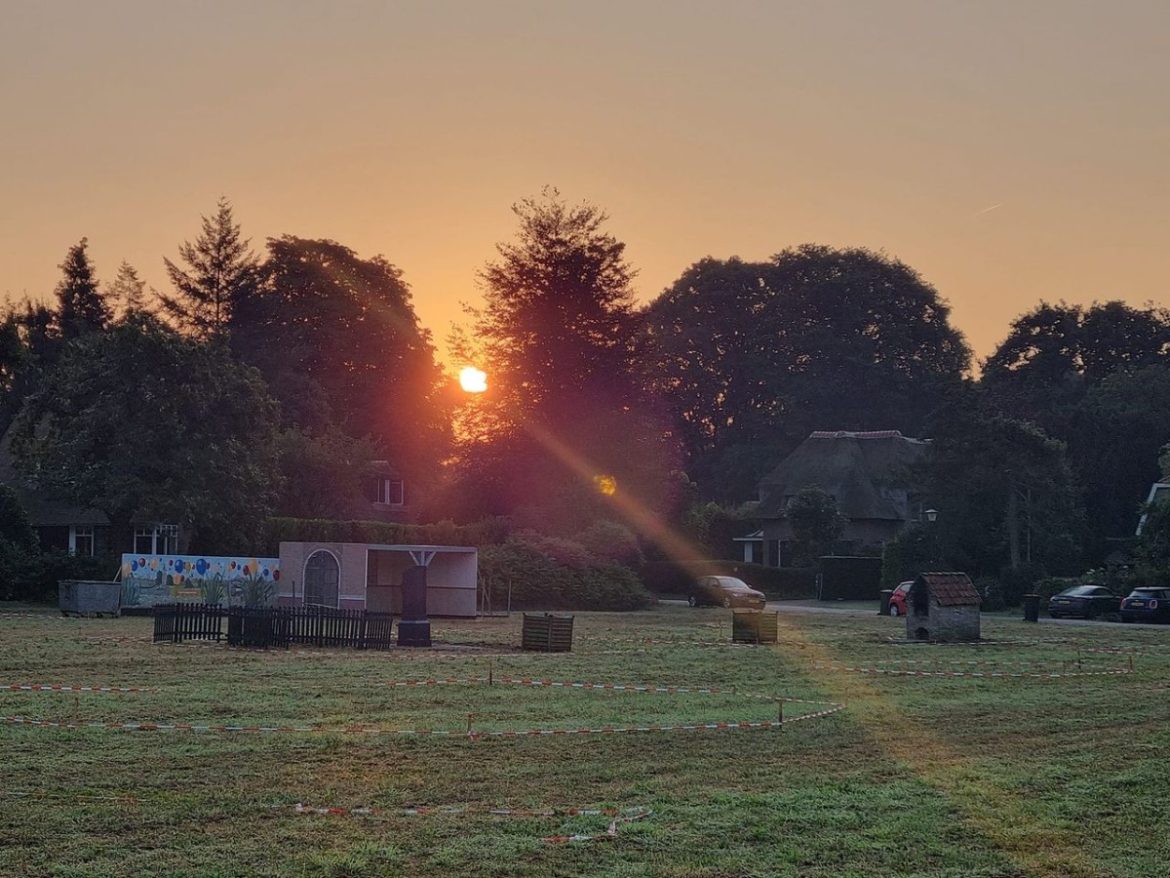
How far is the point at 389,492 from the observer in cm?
8888

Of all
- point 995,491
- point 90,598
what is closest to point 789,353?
point 995,491

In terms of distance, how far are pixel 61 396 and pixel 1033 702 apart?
44230 mm

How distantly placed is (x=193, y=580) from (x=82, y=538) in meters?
18.6

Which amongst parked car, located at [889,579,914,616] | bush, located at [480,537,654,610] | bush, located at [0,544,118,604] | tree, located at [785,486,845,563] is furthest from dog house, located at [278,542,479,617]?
tree, located at [785,486,845,563]

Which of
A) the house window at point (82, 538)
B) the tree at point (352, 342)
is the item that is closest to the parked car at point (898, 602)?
the house window at point (82, 538)

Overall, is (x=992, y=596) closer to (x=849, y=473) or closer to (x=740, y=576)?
(x=740, y=576)

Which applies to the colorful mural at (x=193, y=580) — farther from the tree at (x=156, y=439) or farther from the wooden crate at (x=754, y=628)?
the wooden crate at (x=754, y=628)

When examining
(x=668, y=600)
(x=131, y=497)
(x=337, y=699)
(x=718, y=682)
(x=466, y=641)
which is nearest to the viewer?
(x=337, y=699)

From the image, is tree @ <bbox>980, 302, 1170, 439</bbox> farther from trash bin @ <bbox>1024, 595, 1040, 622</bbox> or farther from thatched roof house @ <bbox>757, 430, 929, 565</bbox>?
trash bin @ <bbox>1024, 595, 1040, 622</bbox>

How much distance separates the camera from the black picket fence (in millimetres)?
31125

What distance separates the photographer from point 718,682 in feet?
77.8

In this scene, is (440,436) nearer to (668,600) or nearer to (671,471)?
(671,471)

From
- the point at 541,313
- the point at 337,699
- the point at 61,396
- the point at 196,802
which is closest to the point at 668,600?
the point at 541,313

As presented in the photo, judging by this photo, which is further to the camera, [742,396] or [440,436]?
[742,396]
